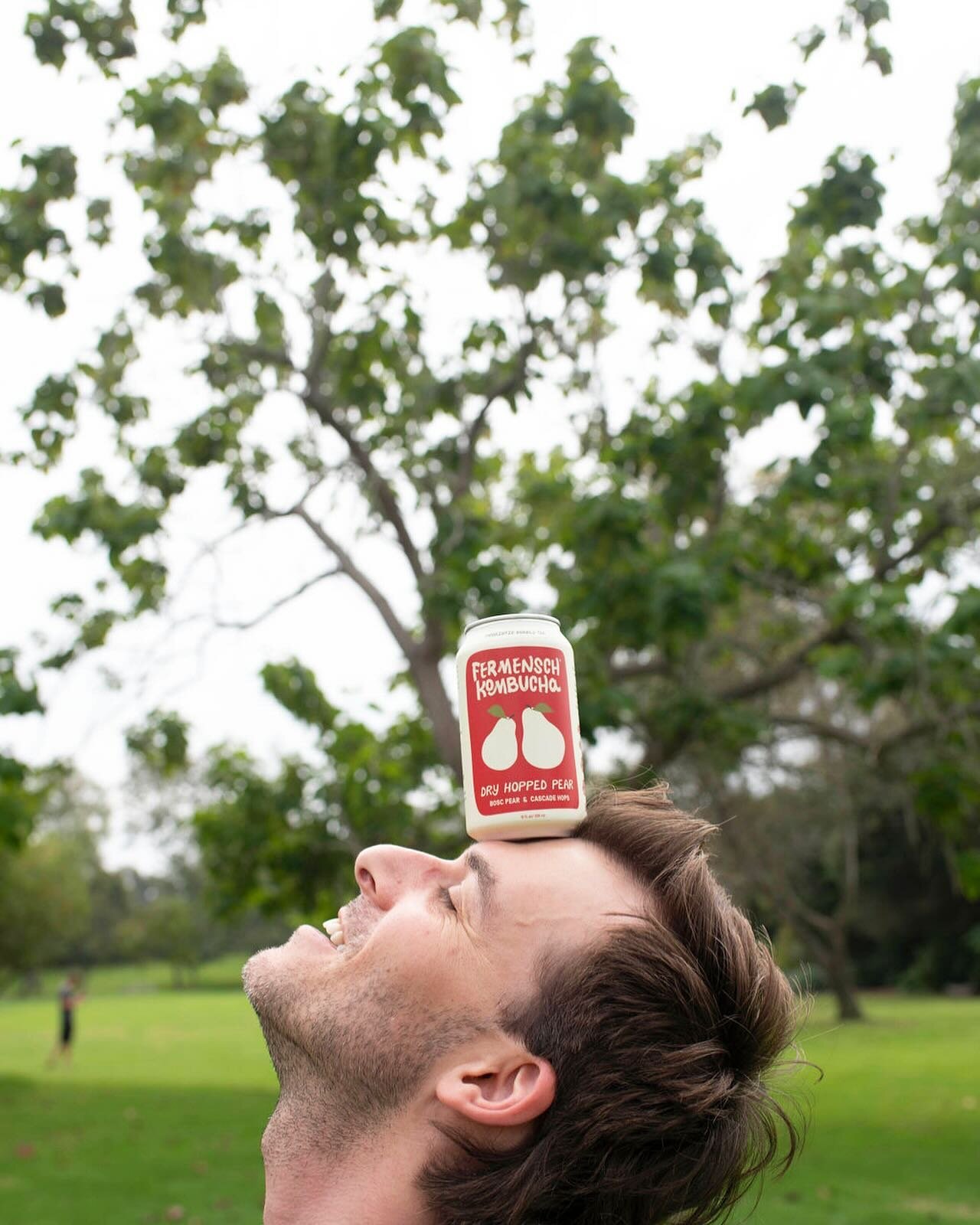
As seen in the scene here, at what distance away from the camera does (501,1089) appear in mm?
2141

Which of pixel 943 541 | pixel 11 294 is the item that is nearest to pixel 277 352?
pixel 11 294

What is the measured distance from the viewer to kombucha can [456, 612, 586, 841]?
2.03 meters

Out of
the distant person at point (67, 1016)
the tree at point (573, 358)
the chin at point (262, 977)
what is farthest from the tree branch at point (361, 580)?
the distant person at point (67, 1016)

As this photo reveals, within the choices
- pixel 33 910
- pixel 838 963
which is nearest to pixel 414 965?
pixel 838 963

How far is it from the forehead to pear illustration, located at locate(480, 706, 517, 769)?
0.28m

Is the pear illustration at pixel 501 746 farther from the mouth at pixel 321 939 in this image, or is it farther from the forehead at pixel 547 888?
the mouth at pixel 321 939

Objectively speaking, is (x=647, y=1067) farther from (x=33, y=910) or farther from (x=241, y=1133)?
(x=33, y=910)

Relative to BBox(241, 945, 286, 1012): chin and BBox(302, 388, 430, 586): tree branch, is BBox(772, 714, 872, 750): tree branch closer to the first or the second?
BBox(302, 388, 430, 586): tree branch

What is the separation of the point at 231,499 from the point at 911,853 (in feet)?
97.8

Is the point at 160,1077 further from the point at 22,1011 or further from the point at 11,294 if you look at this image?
the point at 22,1011

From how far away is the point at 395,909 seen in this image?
2264mm

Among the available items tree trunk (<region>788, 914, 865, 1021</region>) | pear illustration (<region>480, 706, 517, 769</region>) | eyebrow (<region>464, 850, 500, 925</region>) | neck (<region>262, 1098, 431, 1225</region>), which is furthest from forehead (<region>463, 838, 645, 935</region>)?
tree trunk (<region>788, 914, 865, 1021</region>)

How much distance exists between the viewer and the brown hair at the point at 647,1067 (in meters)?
2.12

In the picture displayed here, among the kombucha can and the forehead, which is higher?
the kombucha can
